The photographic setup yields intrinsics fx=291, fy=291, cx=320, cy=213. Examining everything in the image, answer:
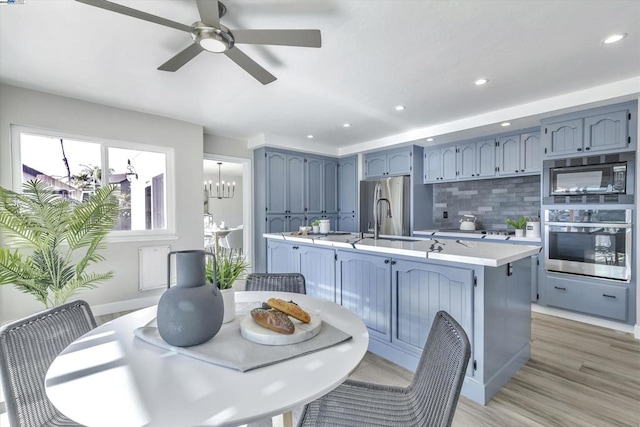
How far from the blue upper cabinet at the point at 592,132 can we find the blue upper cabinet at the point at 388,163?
185 cm

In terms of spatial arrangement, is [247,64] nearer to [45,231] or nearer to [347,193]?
[45,231]

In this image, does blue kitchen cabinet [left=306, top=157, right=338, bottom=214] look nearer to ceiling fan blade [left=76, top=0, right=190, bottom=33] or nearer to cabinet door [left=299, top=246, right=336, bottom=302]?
cabinet door [left=299, top=246, right=336, bottom=302]

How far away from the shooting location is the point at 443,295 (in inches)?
78.2

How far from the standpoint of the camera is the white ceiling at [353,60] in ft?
5.92

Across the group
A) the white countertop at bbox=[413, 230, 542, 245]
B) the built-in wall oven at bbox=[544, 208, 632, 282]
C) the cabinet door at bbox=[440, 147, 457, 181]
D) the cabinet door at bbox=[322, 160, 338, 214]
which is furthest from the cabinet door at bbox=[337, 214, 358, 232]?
the built-in wall oven at bbox=[544, 208, 632, 282]

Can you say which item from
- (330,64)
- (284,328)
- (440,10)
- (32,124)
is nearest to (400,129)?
(330,64)

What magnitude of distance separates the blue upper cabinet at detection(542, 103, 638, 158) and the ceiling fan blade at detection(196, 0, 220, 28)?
11.8 feet

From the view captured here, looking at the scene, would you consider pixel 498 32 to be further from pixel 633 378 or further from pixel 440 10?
pixel 633 378

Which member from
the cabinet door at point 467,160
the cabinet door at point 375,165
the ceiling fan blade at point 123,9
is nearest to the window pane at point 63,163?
the ceiling fan blade at point 123,9

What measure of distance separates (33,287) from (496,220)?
5364 mm

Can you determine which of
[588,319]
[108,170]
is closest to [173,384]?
[108,170]

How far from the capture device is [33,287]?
2355 millimetres

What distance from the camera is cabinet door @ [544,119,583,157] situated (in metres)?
3.13

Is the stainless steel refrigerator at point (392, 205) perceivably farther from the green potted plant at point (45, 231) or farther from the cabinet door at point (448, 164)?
the green potted plant at point (45, 231)
